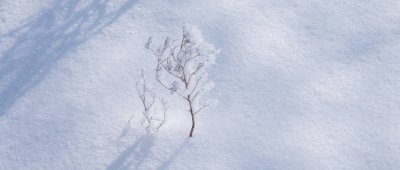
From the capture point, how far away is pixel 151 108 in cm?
536

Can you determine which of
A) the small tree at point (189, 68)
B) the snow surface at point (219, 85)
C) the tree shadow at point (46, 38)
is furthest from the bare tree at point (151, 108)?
the tree shadow at point (46, 38)

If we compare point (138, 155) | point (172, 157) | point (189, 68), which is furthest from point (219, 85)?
point (138, 155)

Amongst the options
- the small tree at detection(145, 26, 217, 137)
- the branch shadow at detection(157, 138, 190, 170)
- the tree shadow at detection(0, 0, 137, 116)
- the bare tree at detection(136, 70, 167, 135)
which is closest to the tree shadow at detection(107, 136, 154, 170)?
the bare tree at detection(136, 70, 167, 135)

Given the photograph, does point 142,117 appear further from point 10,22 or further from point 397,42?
point 397,42

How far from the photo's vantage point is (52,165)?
4895mm

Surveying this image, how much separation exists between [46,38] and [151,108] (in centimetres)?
191

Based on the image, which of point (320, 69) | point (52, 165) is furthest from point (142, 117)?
point (320, 69)

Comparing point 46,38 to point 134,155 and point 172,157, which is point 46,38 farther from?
point 172,157

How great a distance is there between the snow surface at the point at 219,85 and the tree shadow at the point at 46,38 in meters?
0.02

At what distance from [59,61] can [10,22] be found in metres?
1.02

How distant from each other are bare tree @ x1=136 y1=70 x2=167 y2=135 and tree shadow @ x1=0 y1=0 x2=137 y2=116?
48.0 inches

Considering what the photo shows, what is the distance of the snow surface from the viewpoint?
5.09 metres

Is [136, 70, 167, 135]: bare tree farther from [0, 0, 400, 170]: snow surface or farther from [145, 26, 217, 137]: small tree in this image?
[145, 26, 217, 137]: small tree

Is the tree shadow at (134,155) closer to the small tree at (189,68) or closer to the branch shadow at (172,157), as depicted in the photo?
the branch shadow at (172,157)
